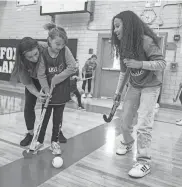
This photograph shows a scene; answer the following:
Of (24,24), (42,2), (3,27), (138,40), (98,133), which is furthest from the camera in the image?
(3,27)

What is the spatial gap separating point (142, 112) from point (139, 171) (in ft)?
1.52

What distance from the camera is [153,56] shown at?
1.50 meters

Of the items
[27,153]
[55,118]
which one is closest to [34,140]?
[27,153]

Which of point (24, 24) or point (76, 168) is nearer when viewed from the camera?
point (76, 168)

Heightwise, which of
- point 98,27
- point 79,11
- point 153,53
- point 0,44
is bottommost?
point 153,53

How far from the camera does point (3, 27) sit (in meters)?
8.24

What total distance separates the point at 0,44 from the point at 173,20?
20.3 feet

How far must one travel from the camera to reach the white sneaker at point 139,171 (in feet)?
5.37

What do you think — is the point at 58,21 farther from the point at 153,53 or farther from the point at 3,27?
the point at 153,53

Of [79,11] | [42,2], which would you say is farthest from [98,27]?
[42,2]

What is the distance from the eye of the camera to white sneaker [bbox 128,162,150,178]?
1636 mm

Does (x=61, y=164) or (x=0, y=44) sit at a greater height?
(x=0, y=44)

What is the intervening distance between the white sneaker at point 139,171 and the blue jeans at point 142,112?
46mm

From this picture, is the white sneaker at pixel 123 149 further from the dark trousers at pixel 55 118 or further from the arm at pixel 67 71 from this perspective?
the arm at pixel 67 71
